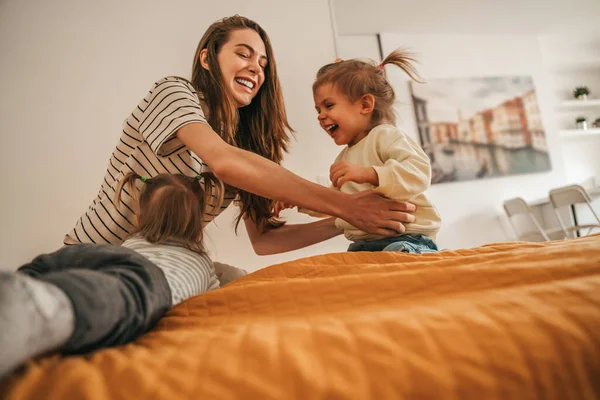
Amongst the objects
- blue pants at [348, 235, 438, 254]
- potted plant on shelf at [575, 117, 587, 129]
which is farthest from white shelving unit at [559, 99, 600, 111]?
blue pants at [348, 235, 438, 254]

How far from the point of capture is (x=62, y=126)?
6.34ft

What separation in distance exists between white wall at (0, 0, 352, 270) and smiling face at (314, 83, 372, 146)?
2.19 feet

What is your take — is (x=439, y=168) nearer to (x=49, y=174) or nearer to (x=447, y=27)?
(x=447, y=27)

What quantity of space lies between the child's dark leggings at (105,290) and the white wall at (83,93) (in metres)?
1.34

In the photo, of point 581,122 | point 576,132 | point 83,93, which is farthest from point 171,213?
point 581,122

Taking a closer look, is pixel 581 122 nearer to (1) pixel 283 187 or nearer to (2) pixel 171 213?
(1) pixel 283 187

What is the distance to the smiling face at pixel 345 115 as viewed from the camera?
1453 millimetres

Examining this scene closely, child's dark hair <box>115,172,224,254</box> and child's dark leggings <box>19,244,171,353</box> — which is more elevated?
child's dark hair <box>115,172,224,254</box>

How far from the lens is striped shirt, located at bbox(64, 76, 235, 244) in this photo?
114 cm

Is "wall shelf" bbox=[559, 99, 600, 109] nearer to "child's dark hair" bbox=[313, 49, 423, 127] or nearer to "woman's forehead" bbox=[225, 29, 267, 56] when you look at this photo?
"child's dark hair" bbox=[313, 49, 423, 127]

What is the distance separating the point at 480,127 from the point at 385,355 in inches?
143

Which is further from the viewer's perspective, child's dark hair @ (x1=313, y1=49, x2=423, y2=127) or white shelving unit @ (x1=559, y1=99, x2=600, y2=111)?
white shelving unit @ (x1=559, y1=99, x2=600, y2=111)

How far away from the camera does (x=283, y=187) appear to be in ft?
3.62

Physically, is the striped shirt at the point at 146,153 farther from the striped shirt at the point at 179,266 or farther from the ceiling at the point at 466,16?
the ceiling at the point at 466,16
